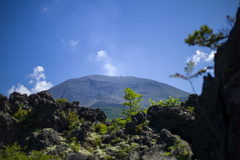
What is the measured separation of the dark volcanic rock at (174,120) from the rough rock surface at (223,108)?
354 cm

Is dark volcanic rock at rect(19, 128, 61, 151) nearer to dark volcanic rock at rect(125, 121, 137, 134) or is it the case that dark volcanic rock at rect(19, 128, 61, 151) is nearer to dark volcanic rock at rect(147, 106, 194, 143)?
dark volcanic rock at rect(125, 121, 137, 134)

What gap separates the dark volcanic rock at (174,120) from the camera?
11.1m

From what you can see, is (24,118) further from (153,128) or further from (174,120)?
(174,120)

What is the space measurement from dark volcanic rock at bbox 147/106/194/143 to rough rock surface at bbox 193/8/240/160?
354 centimetres

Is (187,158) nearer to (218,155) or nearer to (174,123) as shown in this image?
(218,155)

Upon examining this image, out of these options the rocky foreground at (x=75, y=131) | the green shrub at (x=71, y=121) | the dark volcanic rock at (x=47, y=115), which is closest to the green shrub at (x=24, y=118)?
the rocky foreground at (x=75, y=131)

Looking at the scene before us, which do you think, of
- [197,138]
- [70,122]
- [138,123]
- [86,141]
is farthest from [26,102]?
[197,138]

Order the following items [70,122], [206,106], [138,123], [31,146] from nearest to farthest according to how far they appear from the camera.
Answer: [206,106], [31,146], [138,123], [70,122]

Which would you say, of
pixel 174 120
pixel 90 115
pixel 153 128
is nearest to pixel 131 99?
pixel 90 115

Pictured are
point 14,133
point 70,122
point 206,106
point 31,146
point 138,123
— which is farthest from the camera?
point 70,122

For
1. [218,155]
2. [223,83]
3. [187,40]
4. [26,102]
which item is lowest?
[218,155]

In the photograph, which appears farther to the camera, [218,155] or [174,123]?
[174,123]

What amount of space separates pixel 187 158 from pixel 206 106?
115 inches

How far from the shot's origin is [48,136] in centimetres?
1068
